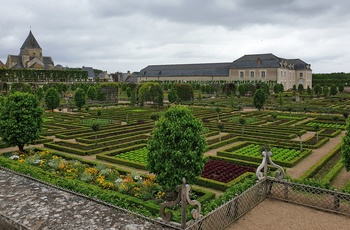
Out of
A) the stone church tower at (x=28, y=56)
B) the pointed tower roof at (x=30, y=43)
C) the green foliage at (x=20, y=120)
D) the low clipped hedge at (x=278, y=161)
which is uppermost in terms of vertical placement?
the pointed tower roof at (x=30, y=43)

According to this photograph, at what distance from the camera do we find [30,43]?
297 ft

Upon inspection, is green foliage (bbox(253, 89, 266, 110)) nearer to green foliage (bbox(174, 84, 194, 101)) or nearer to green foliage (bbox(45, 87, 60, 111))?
green foliage (bbox(174, 84, 194, 101))

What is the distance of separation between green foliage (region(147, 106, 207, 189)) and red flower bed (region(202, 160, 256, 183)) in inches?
107

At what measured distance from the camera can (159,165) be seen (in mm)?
10672

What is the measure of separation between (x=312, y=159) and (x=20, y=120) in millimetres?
15483

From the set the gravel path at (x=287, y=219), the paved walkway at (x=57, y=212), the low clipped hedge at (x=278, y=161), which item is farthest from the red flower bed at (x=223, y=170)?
the paved walkway at (x=57, y=212)

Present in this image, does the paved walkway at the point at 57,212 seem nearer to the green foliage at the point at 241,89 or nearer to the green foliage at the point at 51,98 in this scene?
the green foliage at the point at 51,98

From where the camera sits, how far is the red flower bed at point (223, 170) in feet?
44.1

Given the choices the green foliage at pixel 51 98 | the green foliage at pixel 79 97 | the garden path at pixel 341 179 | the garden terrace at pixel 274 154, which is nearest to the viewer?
the garden path at pixel 341 179

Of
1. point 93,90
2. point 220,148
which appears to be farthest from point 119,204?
point 93,90

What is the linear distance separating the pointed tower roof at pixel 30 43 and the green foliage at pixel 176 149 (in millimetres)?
91109

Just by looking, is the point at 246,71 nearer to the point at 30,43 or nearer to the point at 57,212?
the point at 30,43

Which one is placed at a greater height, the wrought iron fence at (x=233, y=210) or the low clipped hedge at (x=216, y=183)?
the wrought iron fence at (x=233, y=210)

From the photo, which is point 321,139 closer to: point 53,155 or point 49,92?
point 53,155
